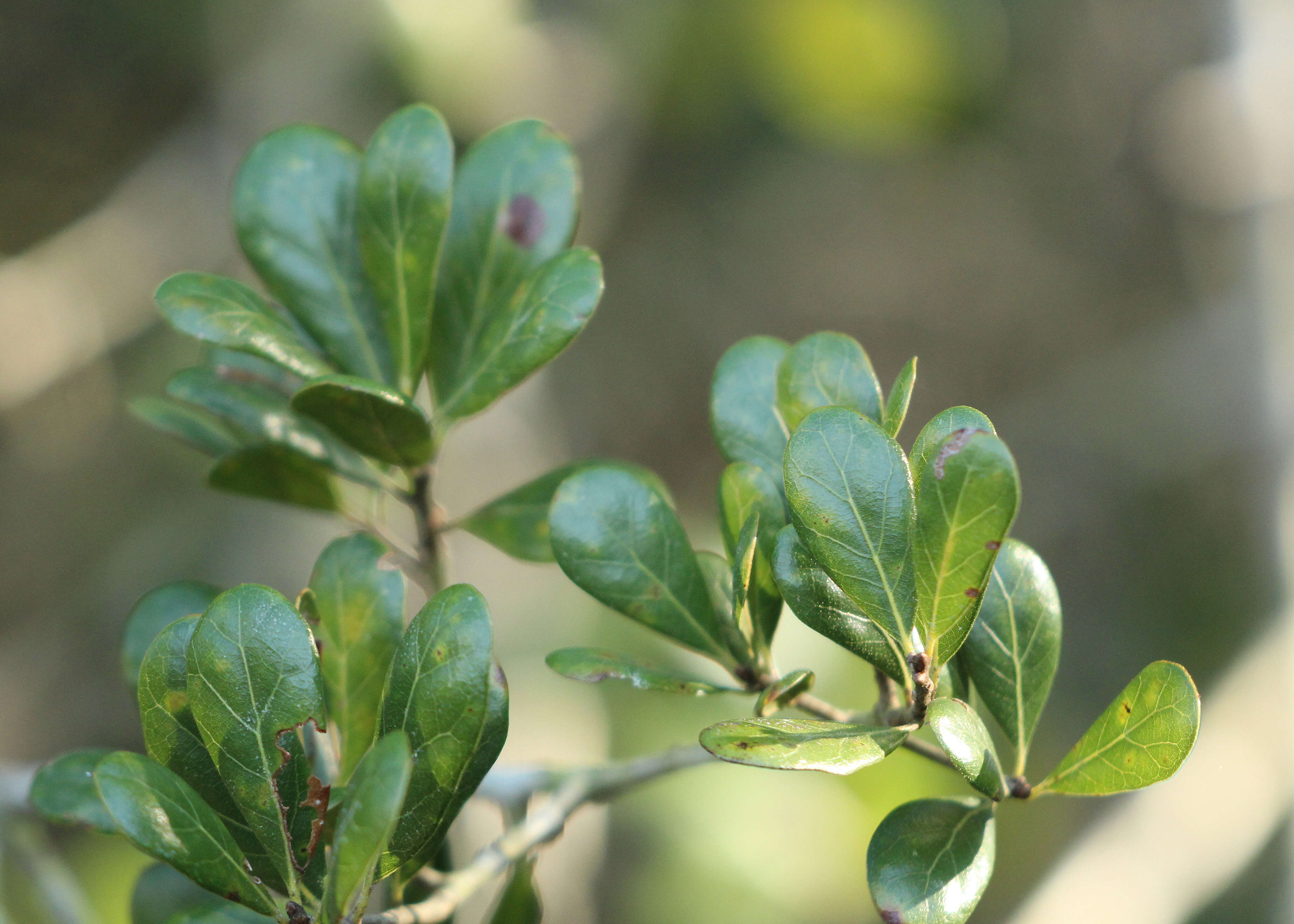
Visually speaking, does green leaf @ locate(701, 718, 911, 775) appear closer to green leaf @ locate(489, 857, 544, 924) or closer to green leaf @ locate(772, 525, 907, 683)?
green leaf @ locate(772, 525, 907, 683)

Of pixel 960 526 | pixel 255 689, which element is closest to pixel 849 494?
pixel 960 526

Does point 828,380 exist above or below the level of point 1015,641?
above

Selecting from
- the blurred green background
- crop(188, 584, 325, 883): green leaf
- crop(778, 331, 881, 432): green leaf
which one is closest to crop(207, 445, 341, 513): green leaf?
crop(188, 584, 325, 883): green leaf

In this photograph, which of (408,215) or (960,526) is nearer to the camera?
(960,526)

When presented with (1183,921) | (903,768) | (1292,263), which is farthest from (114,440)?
(1292,263)

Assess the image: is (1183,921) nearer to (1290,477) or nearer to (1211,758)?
(1211,758)

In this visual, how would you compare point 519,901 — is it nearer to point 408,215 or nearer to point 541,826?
point 541,826

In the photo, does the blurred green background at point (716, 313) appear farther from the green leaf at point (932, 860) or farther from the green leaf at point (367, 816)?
the green leaf at point (367, 816)
